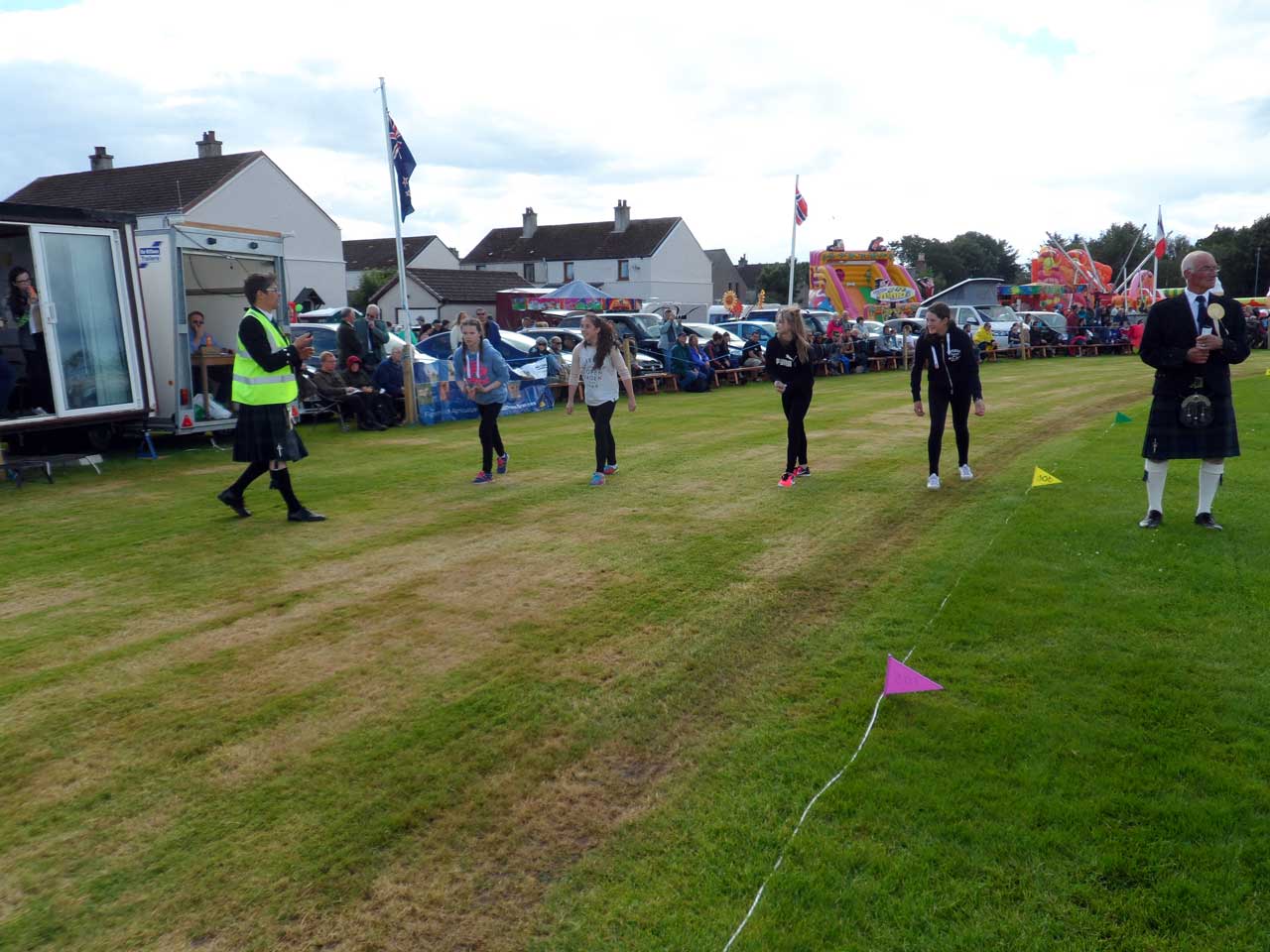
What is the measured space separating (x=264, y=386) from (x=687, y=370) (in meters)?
15.4

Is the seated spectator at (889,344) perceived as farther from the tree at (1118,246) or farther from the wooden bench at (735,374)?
the tree at (1118,246)

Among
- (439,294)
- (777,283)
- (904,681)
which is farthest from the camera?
(777,283)

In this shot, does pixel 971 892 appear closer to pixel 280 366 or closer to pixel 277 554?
pixel 277 554

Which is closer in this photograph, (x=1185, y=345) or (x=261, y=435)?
(x=1185, y=345)

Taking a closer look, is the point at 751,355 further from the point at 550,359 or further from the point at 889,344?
the point at 550,359

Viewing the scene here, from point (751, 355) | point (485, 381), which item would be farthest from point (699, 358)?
point (485, 381)

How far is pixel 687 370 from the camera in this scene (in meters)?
22.7

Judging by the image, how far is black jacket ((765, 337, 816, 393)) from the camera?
31.7 feet

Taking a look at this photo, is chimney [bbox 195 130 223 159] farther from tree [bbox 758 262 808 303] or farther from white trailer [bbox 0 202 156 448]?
tree [bbox 758 262 808 303]

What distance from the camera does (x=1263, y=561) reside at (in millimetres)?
6223

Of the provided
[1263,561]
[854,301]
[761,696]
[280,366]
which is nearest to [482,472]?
[280,366]

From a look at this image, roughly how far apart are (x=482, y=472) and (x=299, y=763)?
6.69 m

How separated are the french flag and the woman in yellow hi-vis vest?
30.1 metres

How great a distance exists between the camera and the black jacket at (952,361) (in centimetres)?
912
